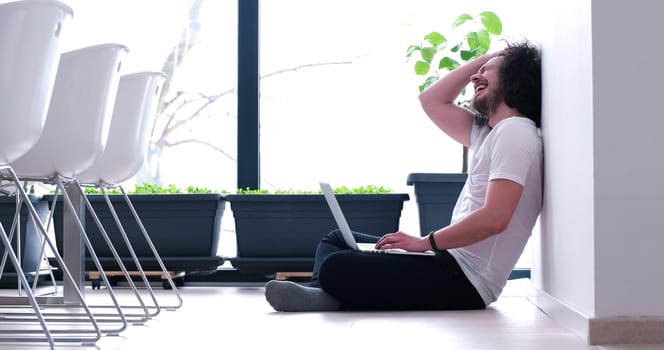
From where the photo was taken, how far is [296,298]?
121 inches

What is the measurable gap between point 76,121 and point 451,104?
4.50 feet

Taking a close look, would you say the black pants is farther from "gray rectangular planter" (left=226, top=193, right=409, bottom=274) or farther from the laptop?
"gray rectangular planter" (left=226, top=193, right=409, bottom=274)

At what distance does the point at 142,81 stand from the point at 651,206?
1.88 meters

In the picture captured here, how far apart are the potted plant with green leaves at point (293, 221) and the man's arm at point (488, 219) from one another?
139 cm

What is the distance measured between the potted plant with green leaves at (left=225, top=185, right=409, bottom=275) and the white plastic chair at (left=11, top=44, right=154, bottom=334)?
154 centimetres

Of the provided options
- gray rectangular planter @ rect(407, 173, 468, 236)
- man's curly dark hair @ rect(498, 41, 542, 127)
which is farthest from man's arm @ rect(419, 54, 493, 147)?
gray rectangular planter @ rect(407, 173, 468, 236)

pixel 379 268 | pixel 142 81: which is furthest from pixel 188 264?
pixel 379 268

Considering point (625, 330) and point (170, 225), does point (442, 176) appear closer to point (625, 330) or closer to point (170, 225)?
point (170, 225)

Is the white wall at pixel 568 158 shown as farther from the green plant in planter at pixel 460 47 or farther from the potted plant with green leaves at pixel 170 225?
the potted plant with green leaves at pixel 170 225

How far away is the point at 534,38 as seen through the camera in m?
3.33

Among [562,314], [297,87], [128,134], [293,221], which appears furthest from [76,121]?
[297,87]

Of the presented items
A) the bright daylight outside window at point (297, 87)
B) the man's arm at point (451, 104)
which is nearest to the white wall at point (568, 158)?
the man's arm at point (451, 104)

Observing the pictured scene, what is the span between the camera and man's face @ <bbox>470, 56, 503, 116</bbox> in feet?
10.3

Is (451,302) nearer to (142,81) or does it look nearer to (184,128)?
(142,81)
